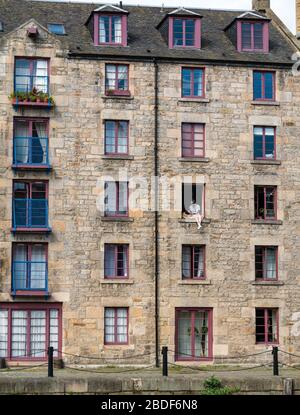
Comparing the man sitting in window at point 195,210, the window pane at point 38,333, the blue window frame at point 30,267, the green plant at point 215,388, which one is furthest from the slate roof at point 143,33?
the green plant at point 215,388

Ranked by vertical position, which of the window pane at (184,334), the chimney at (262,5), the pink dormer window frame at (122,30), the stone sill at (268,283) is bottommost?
the window pane at (184,334)

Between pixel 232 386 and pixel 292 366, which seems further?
pixel 292 366

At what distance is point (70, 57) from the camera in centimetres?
3822

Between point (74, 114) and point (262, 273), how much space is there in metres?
9.16

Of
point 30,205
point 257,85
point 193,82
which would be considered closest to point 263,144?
point 257,85

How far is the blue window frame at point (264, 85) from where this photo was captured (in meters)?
39.3

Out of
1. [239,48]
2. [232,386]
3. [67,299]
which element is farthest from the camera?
[239,48]

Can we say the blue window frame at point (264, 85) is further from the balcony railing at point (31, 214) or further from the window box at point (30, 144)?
the balcony railing at point (31, 214)

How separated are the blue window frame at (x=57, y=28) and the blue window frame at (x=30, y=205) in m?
6.20

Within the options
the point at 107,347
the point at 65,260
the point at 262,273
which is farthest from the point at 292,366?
the point at 65,260

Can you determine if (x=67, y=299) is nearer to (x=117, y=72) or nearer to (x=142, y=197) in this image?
(x=142, y=197)

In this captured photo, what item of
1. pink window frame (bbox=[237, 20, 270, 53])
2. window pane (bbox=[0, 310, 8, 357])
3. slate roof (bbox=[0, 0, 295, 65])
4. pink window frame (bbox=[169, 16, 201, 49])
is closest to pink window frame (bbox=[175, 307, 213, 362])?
window pane (bbox=[0, 310, 8, 357])

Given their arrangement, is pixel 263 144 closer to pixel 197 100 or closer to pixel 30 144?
pixel 197 100

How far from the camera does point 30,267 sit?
37.1m
